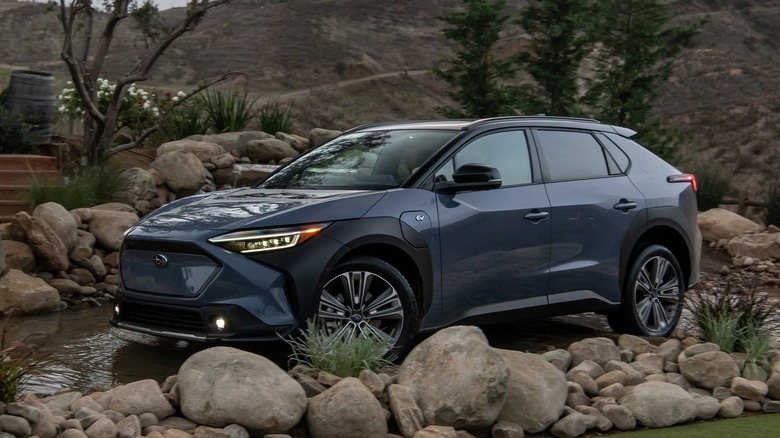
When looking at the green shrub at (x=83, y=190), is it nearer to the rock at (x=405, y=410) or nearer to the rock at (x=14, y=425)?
the rock at (x=405, y=410)

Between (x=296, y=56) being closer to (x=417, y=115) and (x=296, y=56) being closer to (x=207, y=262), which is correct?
(x=417, y=115)

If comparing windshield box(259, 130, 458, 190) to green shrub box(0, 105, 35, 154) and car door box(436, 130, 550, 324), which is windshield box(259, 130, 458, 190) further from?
green shrub box(0, 105, 35, 154)

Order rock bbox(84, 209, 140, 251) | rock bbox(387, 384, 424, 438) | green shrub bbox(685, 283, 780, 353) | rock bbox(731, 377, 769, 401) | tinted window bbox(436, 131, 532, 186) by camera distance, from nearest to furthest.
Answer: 1. rock bbox(387, 384, 424, 438)
2. rock bbox(731, 377, 769, 401)
3. green shrub bbox(685, 283, 780, 353)
4. tinted window bbox(436, 131, 532, 186)
5. rock bbox(84, 209, 140, 251)

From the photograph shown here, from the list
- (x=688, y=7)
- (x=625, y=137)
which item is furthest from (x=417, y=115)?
(x=625, y=137)

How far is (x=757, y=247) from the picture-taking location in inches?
619

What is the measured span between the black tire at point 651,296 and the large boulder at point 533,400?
2920 mm

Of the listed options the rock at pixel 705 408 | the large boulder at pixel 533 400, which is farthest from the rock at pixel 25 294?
the rock at pixel 705 408

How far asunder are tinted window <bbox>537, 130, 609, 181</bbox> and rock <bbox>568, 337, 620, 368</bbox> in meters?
1.62

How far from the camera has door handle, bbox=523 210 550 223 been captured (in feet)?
26.8

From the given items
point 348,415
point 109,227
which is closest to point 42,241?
point 109,227

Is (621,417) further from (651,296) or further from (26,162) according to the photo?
(26,162)

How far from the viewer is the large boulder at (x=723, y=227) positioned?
54.4 feet

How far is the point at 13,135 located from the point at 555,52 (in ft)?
33.3

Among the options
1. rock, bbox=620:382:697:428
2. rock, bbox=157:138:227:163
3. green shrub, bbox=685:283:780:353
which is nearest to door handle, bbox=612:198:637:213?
green shrub, bbox=685:283:780:353
